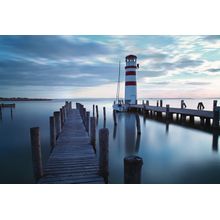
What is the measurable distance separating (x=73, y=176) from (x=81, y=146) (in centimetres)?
249

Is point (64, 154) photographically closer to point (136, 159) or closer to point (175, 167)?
point (136, 159)

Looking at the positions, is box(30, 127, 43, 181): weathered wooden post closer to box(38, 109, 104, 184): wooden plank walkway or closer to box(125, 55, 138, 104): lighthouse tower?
box(38, 109, 104, 184): wooden plank walkway

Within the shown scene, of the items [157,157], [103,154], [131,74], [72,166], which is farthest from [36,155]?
[131,74]

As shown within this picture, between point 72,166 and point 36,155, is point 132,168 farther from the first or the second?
point 36,155

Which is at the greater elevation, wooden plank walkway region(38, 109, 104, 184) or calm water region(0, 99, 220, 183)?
wooden plank walkway region(38, 109, 104, 184)

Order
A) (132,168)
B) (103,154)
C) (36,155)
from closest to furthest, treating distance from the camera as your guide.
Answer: (132,168), (36,155), (103,154)

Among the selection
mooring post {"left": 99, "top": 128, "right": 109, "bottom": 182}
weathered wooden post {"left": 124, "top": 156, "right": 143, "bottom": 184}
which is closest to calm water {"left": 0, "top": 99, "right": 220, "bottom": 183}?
mooring post {"left": 99, "top": 128, "right": 109, "bottom": 182}

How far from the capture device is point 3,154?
26.5 ft

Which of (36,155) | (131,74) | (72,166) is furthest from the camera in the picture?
(131,74)

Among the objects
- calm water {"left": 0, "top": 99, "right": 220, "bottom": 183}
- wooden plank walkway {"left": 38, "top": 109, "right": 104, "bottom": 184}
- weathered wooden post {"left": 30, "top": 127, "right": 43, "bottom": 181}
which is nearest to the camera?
wooden plank walkway {"left": 38, "top": 109, "right": 104, "bottom": 184}

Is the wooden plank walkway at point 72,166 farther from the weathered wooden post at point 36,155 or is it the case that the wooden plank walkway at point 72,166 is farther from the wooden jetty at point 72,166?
the weathered wooden post at point 36,155

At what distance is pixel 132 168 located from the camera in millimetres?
2404

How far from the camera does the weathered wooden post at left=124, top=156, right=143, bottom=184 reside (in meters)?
2.38
